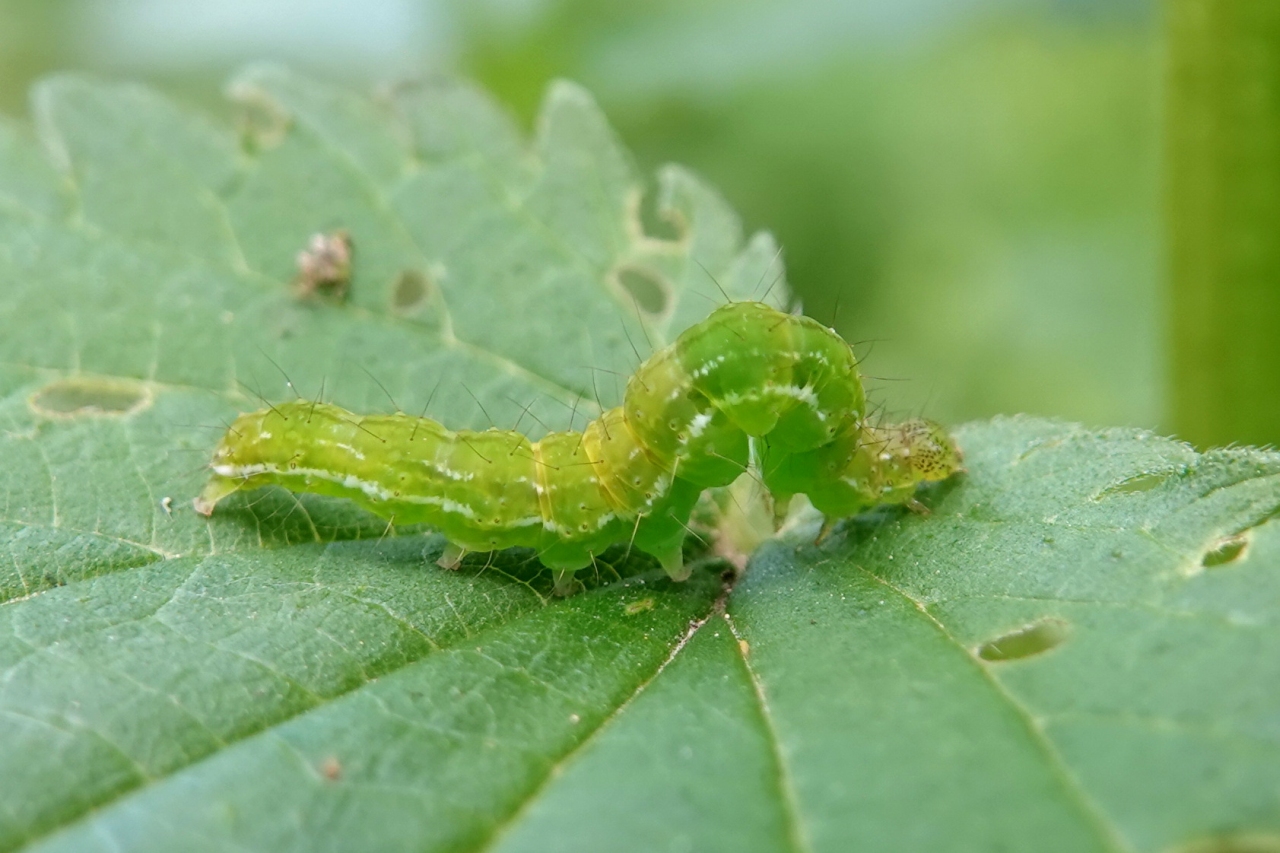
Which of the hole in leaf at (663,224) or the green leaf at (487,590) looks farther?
the hole in leaf at (663,224)

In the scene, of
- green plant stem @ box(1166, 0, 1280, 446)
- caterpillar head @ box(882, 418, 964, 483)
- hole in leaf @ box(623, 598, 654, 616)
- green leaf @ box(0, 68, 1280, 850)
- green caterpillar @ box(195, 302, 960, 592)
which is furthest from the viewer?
green plant stem @ box(1166, 0, 1280, 446)

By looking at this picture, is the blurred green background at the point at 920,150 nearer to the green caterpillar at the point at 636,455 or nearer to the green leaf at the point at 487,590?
the green leaf at the point at 487,590

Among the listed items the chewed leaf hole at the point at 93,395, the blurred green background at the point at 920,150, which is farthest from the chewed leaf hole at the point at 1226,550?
the blurred green background at the point at 920,150

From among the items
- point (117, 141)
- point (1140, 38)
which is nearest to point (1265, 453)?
point (117, 141)

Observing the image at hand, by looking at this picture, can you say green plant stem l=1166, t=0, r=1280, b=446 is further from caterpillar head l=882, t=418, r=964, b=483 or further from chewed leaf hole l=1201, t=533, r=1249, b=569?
chewed leaf hole l=1201, t=533, r=1249, b=569

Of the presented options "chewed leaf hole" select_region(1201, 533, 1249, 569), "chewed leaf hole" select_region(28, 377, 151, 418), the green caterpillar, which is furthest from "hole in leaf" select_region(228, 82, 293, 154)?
"chewed leaf hole" select_region(1201, 533, 1249, 569)

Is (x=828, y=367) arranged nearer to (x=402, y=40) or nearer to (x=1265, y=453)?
(x=1265, y=453)
